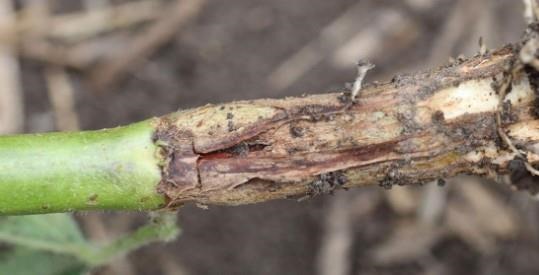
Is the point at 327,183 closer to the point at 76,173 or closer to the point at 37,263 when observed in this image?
the point at 76,173

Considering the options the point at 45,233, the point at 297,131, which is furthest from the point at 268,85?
the point at 297,131

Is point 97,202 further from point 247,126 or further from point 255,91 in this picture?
point 255,91

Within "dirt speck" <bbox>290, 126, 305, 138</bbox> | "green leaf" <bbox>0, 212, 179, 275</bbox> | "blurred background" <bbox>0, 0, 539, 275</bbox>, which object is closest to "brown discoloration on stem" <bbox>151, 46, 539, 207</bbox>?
"dirt speck" <bbox>290, 126, 305, 138</bbox>

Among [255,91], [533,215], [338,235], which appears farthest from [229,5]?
[533,215]

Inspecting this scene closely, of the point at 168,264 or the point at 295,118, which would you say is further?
the point at 168,264

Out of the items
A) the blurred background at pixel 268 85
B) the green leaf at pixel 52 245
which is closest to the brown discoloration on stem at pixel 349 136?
the green leaf at pixel 52 245

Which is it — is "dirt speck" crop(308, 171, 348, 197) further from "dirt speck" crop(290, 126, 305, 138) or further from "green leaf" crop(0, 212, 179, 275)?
"green leaf" crop(0, 212, 179, 275)

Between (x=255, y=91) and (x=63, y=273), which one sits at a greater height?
(x=255, y=91)
